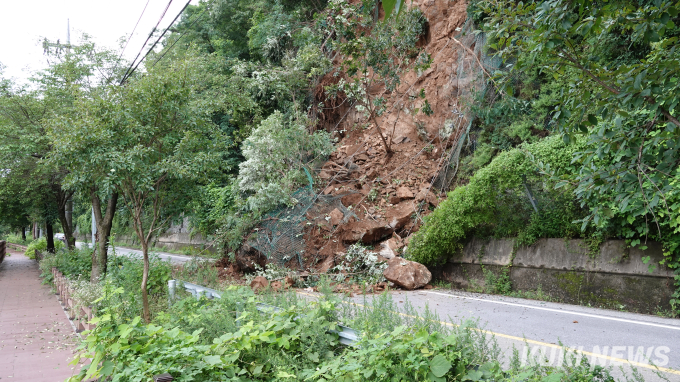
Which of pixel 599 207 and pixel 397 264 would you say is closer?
pixel 599 207

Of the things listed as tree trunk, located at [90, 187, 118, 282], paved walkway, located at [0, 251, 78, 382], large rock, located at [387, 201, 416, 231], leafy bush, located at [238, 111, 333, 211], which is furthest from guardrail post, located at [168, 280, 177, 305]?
large rock, located at [387, 201, 416, 231]

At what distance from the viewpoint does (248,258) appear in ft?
43.8

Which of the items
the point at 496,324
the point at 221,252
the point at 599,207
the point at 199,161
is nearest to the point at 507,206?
the point at 496,324

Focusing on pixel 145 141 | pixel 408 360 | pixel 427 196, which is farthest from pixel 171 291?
pixel 427 196

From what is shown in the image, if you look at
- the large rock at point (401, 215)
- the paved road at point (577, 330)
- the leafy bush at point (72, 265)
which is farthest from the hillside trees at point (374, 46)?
the leafy bush at point (72, 265)

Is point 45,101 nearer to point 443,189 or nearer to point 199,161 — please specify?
point 199,161

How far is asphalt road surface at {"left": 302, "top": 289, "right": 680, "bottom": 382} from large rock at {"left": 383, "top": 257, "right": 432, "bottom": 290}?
1106 mm

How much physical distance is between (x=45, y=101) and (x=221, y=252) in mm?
7445

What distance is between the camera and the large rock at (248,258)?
13125 millimetres

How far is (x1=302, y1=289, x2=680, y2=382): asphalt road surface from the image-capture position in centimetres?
508

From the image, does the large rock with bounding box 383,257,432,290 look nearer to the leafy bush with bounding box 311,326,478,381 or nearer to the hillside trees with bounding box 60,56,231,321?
the hillside trees with bounding box 60,56,231,321

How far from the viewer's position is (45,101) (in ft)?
47.0

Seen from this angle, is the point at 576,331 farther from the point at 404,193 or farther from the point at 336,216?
the point at 404,193

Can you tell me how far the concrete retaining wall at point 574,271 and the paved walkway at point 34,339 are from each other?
8.65 meters
